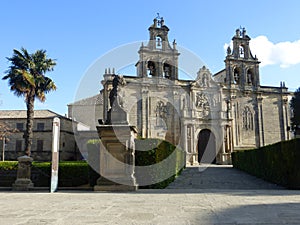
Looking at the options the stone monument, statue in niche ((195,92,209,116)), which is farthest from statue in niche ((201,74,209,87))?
the stone monument

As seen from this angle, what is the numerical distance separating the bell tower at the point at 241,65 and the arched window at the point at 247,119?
296 centimetres

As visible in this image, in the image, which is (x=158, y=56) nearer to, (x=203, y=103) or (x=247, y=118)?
(x=203, y=103)

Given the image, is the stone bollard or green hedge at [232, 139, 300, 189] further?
green hedge at [232, 139, 300, 189]

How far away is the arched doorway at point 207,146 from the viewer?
33.0 metres

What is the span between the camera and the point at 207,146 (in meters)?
33.4

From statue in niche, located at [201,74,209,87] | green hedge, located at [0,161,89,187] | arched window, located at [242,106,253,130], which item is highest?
statue in niche, located at [201,74,209,87]

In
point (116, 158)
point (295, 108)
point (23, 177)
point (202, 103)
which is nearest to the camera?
point (116, 158)

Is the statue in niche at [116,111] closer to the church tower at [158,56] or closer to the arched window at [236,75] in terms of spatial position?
the church tower at [158,56]

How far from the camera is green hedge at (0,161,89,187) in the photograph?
1267 cm

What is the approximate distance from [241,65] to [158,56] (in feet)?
36.1

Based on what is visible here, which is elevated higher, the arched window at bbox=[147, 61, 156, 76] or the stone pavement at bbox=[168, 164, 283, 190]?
the arched window at bbox=[147, 61, 156, 76]

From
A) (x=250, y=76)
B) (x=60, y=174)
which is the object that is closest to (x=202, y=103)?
(x=250, y=76)

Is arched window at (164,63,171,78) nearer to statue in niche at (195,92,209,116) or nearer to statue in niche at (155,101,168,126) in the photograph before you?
statue in niche at (155,101,168,126)

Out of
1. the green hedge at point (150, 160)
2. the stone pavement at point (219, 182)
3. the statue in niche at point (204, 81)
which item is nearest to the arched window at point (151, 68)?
the statue in niche at point (204, 81)
